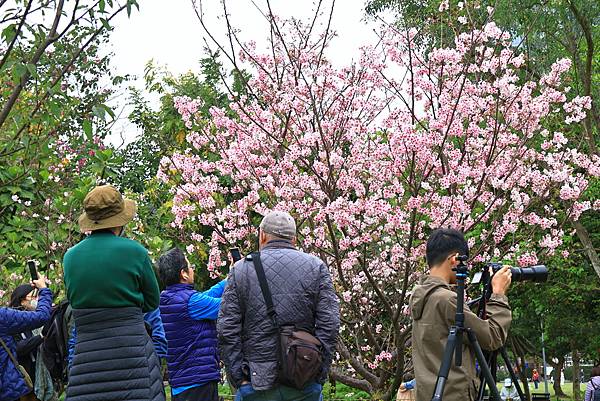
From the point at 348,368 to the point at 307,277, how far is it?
25.7 feet

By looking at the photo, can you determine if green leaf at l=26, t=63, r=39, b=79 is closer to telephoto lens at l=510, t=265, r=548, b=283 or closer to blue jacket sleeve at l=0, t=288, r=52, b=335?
blue jacket sleeve at l=0, t=288, r=52, b=335

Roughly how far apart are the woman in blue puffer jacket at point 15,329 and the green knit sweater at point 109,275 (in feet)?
3.92

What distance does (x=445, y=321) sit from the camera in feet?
11.7

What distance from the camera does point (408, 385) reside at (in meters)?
7.87

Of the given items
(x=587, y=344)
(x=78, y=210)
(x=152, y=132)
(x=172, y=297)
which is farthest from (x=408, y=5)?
(x=172, y=297)

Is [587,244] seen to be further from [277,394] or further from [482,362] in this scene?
[482,362]

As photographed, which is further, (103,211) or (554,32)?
(554,32)

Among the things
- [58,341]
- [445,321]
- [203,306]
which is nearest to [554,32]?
[203,306]

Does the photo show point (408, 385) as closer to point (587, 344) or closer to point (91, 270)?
point (91, 270)

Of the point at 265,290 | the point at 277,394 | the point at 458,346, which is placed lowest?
the point at 277,394

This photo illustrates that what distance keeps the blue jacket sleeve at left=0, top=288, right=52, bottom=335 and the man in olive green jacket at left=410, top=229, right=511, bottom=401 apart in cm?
258

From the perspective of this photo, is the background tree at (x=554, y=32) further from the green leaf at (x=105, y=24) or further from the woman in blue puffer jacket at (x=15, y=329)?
the green leaf at (x=105, y=24)

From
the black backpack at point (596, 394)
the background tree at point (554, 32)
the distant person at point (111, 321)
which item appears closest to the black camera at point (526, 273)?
the distant person at point (111, 321)

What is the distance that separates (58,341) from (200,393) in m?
1.18
